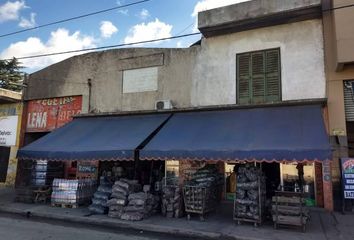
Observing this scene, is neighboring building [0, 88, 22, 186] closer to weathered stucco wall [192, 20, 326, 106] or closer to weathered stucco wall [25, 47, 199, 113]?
weathered stucco wall [25, 47, 199, 113]

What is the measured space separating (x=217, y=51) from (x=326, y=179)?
5.85 metres

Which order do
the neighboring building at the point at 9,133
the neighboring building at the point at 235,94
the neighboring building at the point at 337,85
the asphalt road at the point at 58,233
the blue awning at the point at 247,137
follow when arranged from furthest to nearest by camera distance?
1. the neighboring building at the point at 9,133
2. the neighboring building at the point at 337,85
3. the neighboring building at the point at 235,94
4. the blue awning at the point at 247,137
5. the asphalt road at the point at 58,233

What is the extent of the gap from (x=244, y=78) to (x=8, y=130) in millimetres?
12381

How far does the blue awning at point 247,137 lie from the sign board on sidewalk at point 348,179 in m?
1.76

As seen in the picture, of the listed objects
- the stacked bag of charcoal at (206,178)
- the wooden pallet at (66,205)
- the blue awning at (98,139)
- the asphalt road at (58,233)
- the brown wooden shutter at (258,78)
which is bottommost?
the asphalt road at (58,233)

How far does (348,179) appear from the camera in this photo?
34.1 feet

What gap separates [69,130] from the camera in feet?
45.4

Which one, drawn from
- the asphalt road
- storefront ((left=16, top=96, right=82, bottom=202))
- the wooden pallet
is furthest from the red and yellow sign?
the asphalt road

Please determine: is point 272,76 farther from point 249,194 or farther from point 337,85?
point 249,194

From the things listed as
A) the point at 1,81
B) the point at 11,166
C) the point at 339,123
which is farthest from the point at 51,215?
the point at 1,81

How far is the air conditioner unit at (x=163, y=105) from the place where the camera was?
1336 centimetres

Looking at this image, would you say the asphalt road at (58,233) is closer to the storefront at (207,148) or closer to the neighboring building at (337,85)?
the storefront at (207,148)

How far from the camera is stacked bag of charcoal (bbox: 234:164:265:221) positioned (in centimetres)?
954

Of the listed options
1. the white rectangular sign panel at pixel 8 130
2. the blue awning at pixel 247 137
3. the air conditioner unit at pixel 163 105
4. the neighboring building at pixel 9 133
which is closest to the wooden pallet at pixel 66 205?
the blue awning at pixel 247 137
